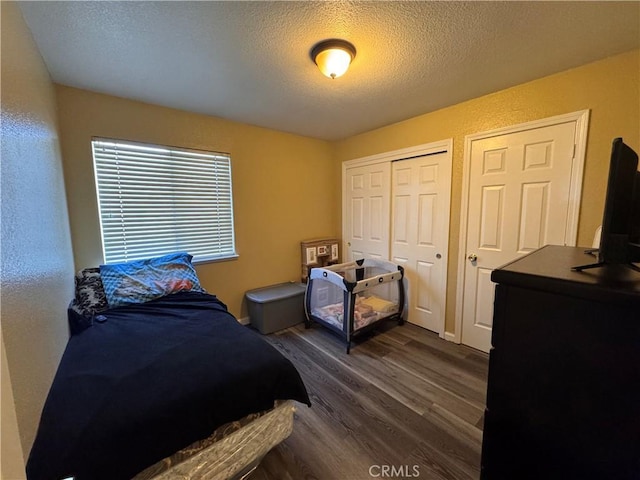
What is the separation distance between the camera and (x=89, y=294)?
6.57 feet

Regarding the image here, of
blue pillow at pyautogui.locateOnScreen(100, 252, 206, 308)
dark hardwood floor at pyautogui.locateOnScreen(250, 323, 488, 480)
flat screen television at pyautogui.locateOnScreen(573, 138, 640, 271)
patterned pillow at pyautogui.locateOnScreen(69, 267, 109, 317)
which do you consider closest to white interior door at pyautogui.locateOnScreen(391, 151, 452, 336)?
dark hardwood floor at pyautogui.locateOnScreen(250, 323, 488, 480)

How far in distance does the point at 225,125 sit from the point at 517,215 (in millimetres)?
3068

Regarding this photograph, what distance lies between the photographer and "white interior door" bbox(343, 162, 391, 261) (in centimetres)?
329

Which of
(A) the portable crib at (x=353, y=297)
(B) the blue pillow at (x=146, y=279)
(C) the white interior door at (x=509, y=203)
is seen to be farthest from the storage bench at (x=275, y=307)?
(C) the white interior door at (x=509, y=203)

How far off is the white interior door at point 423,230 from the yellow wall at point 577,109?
9cm

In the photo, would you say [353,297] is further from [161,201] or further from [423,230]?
[161,201]

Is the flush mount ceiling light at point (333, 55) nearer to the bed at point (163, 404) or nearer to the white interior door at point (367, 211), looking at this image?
the white interior door at point (367, 211)

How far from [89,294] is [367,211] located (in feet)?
9.78

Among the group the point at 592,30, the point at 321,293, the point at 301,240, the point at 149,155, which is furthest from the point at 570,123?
the point at 149,155

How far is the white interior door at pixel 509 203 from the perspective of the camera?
206 centimetres

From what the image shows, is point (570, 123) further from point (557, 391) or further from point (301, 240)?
point (301, 240)

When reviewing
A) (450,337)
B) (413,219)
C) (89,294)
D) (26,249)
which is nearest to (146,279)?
(89,294)

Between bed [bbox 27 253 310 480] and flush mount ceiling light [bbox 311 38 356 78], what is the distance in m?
1.81

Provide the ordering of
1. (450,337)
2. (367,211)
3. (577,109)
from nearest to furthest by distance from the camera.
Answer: (577,109) < (450,337) < (367,211)
